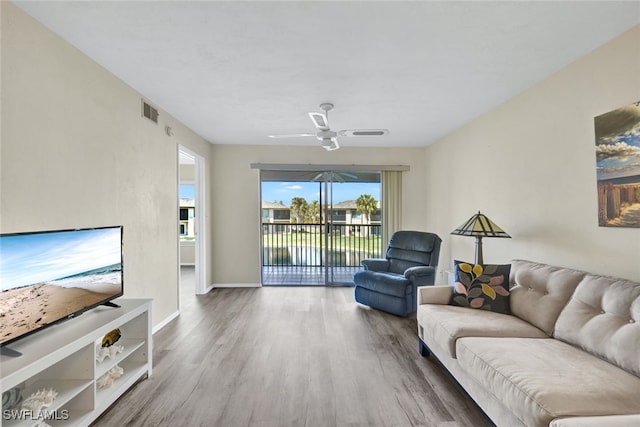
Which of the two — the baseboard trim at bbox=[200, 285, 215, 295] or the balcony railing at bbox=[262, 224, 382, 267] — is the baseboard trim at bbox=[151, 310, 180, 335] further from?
the balcony railing at bbox=[262, 224, 382, 267]

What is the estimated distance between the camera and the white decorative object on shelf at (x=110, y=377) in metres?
2.04

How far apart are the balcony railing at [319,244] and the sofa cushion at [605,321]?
143 inches

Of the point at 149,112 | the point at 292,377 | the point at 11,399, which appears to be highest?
the point at 149,112

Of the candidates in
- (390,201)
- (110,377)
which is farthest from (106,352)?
(390,201)

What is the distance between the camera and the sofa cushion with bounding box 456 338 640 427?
1.31 m

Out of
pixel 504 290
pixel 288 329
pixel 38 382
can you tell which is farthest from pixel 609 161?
pixel 38 382

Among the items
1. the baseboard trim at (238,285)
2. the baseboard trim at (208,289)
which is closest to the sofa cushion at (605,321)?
the baseboard trim at (238,285)

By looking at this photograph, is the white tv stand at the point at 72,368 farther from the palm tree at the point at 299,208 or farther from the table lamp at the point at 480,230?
the palm tree at the point at 299,208

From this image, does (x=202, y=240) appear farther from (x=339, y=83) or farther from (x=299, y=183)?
(x=339, y=83)

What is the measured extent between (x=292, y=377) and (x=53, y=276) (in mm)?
1729

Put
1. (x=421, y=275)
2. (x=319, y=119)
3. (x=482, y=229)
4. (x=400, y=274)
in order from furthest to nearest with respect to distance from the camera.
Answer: (x=400, y=274) < (x=421, y=275) < (x=482, y=229) < (x=319, y=119)

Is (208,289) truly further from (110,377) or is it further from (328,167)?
(110,377)

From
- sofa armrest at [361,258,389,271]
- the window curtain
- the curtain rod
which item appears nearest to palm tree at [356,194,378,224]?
the window curtain

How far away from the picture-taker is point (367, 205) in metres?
5.59
